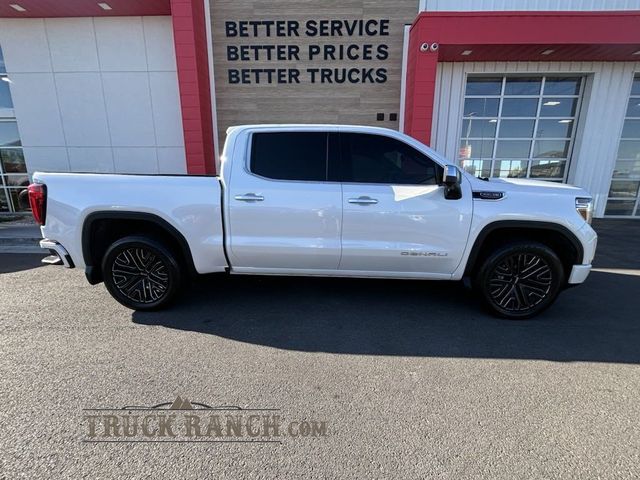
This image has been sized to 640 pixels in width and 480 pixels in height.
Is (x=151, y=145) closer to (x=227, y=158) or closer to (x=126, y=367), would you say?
(x=227, y=158)

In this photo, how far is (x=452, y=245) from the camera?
Result: 3389 mm

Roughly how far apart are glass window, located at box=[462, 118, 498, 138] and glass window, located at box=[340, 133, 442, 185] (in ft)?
21.3

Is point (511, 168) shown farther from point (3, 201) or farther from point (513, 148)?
point (3, 201)

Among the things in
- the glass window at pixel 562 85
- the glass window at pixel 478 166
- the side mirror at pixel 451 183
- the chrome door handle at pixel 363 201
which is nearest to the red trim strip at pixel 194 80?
the chrome door handle at pixel 363 201

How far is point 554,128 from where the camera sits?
29.2 ft

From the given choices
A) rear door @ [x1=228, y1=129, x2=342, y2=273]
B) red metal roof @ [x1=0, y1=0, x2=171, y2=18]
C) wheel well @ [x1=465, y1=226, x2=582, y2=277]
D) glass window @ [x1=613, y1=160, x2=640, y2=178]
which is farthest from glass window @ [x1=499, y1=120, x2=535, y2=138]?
red metal roof @ [x1=0, y1=0, x2=171, y2=18]

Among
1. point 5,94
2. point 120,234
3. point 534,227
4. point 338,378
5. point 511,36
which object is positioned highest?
point 511,36

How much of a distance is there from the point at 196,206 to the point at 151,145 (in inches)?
270

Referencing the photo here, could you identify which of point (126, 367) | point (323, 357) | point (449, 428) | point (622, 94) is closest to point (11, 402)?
point (126, 367)

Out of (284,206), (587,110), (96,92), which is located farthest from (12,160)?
(587,110)

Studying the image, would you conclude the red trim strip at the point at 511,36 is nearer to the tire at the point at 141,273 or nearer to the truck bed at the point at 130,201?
the truck bed at the point at 130,201

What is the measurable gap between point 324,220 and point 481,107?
304 inches

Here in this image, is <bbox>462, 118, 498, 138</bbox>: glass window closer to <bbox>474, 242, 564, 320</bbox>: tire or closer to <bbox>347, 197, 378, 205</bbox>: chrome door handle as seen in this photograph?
<bbox>474, 242, 564, 320</bbox>: tire

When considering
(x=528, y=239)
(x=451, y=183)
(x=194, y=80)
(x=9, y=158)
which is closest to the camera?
(x=451, y=183)
